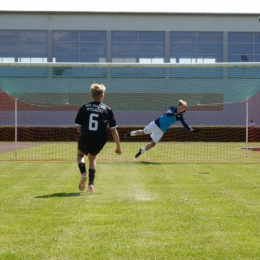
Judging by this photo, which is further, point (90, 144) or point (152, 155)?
point (152, 155)

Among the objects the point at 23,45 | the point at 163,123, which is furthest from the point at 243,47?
the point at 163,123

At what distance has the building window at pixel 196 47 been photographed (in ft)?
143

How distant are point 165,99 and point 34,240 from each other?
760 inches

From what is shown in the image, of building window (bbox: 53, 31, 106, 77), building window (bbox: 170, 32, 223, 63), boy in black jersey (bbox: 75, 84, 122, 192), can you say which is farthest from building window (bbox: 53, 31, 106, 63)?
boy in black jersey (bbox: 75, 84, 122, 192)

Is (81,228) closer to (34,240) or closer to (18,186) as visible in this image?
(34,240)

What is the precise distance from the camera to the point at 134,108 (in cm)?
2375

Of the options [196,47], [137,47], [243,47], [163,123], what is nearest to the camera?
[163,123]

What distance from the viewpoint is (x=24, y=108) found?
2677 centimetres

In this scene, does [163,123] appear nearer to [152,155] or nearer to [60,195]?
[152,155]

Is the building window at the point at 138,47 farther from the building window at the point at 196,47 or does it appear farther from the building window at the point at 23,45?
the building window at the point at 23,45

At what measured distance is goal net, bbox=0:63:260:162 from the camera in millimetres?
Answer: 19469

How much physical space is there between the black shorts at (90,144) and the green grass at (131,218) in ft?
2.23

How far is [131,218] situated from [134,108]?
17.8m

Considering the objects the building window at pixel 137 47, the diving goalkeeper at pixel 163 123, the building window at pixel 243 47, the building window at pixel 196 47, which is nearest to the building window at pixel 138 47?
the building window at pixel 137 47
